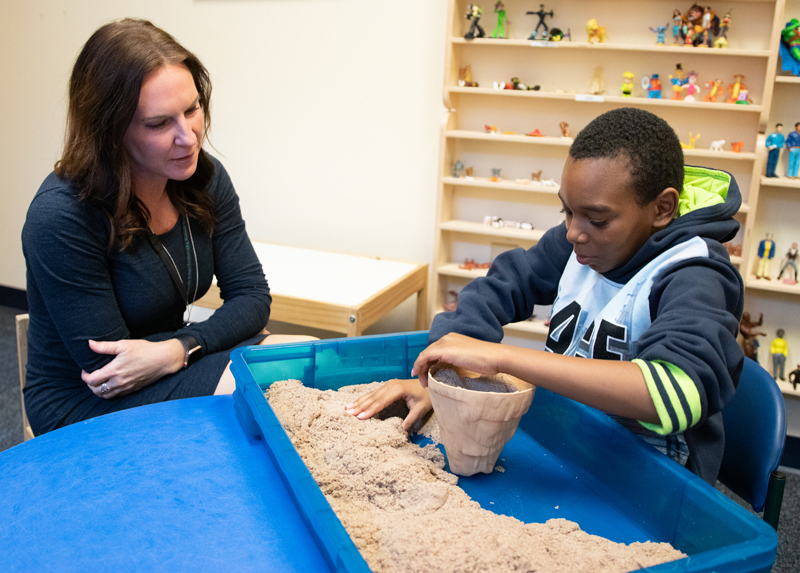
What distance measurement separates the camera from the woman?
1121mm

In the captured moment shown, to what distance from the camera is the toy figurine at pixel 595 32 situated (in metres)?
2.09

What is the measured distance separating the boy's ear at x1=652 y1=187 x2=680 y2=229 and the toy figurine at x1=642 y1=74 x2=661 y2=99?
140 centimetres

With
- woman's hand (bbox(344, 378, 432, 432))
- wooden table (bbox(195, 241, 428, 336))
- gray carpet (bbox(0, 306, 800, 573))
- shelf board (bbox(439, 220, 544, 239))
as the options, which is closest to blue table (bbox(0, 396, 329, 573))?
woman's hand (bbox(344, 378, 432, 432))

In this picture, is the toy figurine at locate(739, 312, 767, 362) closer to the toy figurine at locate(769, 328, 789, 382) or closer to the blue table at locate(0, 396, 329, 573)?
the toy figurine at locate(769, 328, 789, 382)

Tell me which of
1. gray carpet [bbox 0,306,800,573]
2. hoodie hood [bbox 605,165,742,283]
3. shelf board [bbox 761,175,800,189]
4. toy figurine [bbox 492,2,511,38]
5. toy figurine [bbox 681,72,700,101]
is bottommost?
gray carpet [bbox 0,306,800,573]

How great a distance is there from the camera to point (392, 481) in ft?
2.47

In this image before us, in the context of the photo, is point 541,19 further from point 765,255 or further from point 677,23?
point 765,255

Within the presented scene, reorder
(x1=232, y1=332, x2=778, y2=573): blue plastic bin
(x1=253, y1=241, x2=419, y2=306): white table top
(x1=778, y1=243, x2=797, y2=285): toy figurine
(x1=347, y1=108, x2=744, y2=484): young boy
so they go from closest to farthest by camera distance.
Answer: (x1=232, y1=332, x2=778, y2=573): blue plastic bin, (x1=347, y1=108, x2=744, y2=484): young boy, (x1=253, y1=241, x2=419, y2=306): white table top, (x1=778, y1=243, x2=797, y2=285): toy figurine

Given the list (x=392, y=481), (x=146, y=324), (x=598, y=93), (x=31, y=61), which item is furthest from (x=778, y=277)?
(x=31, y=61)

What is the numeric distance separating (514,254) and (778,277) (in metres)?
1.47

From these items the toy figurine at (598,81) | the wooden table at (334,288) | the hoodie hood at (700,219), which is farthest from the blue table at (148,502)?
the toy figurine at (598,81)

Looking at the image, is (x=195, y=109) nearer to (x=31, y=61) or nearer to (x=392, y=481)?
(x=392, y=481)

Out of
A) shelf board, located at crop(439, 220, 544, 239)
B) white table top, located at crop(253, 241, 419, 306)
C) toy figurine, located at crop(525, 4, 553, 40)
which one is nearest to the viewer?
white table top, located at crop(253, 241, 419, 306)

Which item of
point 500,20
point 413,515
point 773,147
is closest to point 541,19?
point 500,20
